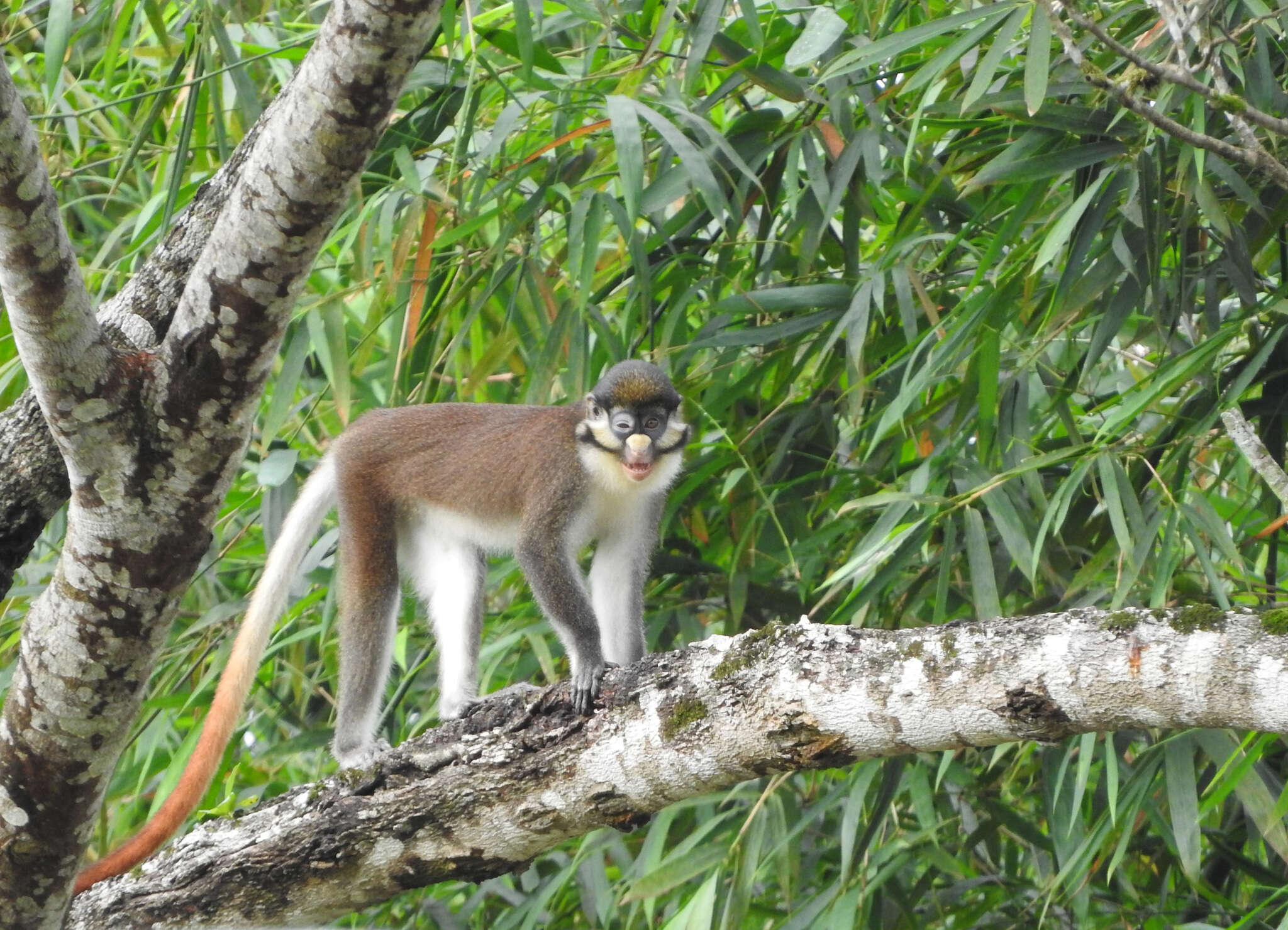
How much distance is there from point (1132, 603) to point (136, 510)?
2.56 meters

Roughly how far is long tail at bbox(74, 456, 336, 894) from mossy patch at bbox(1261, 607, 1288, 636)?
6.98 feet

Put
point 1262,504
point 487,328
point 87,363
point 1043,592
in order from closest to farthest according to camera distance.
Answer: point 87,363
point 1262,504
point 1043,592
point 487,328

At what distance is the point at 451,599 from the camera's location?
3855 millimetres

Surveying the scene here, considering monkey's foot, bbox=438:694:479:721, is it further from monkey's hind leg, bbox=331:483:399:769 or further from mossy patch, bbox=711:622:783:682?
mossy patch, bbox=711:622:783:682

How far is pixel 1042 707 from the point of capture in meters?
1.92

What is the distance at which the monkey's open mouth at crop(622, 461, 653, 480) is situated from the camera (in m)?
3.61

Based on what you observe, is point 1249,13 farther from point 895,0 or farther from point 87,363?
point 87,363

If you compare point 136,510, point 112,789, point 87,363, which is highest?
point 87,363

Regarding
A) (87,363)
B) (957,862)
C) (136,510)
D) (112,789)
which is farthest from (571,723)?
(112,789)

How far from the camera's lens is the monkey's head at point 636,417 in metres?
3.57

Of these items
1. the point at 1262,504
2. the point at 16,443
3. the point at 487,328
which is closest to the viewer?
the point at 16,443

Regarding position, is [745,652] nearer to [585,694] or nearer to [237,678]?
[585,694]

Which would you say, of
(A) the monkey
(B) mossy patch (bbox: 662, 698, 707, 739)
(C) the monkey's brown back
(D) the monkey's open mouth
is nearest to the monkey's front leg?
(A) the monkey

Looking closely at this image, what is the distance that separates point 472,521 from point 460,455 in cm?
20
